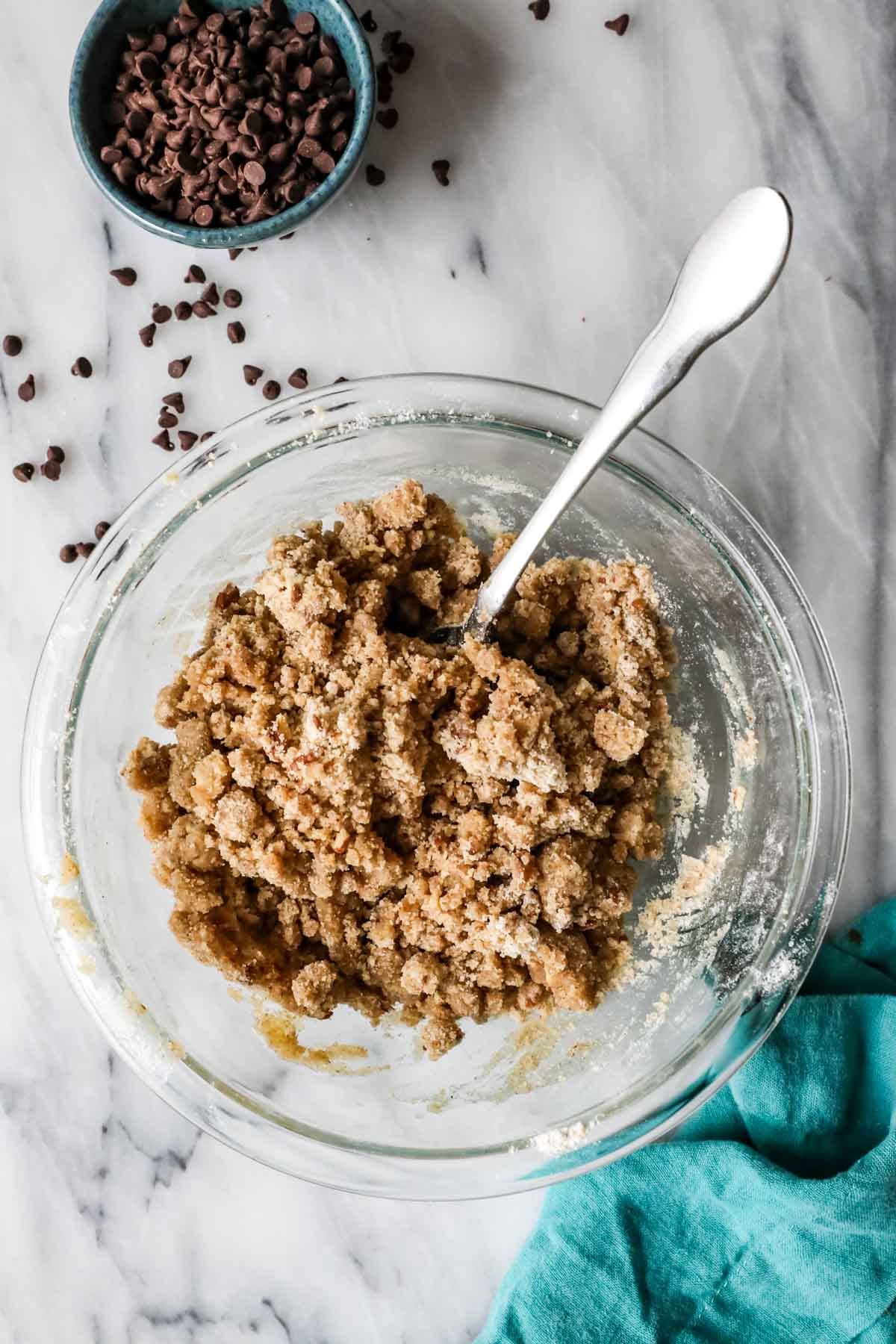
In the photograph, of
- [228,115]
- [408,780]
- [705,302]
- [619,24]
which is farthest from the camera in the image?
[619,24]

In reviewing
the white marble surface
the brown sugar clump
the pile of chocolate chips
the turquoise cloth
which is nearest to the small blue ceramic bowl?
the pile of chocolate chips

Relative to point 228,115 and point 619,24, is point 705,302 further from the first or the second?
point 228,115

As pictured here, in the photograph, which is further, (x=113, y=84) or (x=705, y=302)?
(x=113, y=84)

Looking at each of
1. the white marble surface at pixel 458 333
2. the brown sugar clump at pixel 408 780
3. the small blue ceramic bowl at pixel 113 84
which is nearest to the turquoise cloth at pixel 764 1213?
the white marble surface at pixel 458 333

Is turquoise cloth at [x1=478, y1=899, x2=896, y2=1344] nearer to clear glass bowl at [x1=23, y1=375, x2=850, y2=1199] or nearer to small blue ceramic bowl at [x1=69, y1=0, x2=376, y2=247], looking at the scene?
clear glass bowl at [x1=23, y1=375, x2=850, y2=1199]

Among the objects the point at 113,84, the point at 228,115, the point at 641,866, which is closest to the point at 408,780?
the point at 641,866

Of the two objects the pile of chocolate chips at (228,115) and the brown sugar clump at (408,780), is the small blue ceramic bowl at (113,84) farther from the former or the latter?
the brown sugar clump at (408,780)
